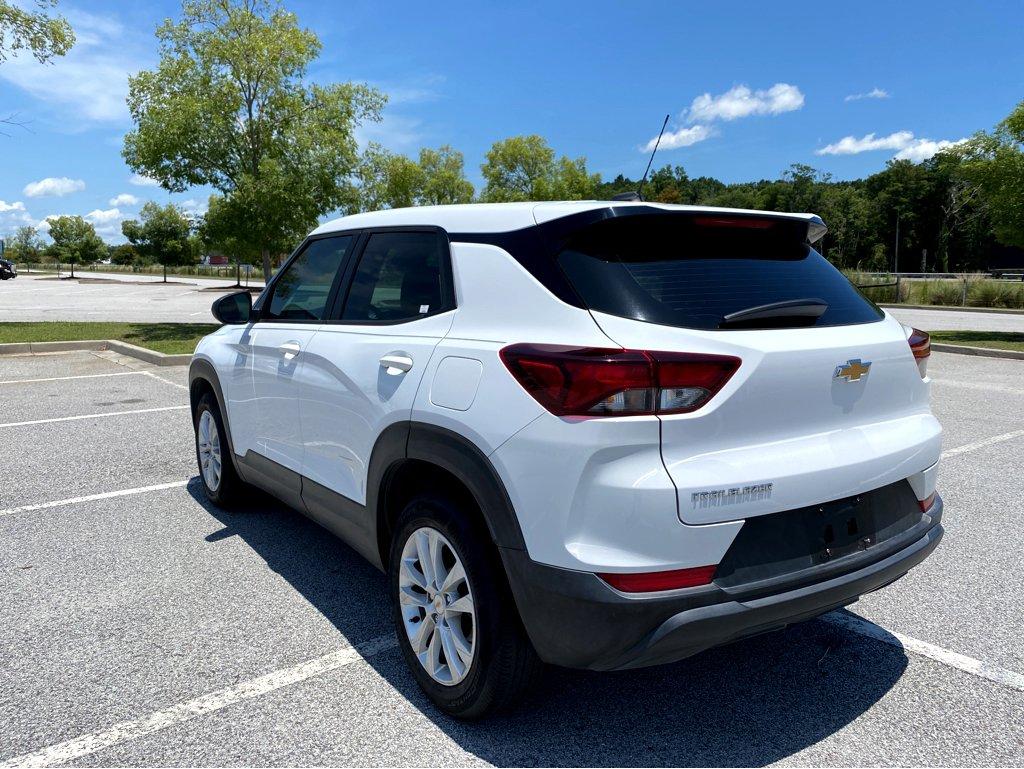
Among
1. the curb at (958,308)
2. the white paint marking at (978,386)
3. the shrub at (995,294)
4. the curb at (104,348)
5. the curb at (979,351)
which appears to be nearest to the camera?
the white paint marking at (978,386)

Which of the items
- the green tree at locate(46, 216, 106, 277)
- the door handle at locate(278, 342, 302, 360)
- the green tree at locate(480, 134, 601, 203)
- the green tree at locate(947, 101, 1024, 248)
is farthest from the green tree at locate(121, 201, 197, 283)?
the door handle at locate(278, 342, 302, 360)

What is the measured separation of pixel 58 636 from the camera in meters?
3.29

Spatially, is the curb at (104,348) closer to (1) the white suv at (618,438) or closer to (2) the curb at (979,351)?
(1) the white suv at (618,438)

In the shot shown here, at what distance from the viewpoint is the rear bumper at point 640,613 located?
2.14 metres

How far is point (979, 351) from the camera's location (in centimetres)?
1455

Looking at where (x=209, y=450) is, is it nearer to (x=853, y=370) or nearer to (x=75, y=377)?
(x=853, y=370)

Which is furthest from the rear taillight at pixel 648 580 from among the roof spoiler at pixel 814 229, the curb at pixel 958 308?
the curb at pixel 958 308

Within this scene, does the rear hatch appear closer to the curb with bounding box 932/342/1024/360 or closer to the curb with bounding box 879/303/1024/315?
the curb with bounding box 932/342/1024/360

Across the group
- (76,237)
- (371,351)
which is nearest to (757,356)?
(371,351)

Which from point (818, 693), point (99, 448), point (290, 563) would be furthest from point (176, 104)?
point (818, 693)

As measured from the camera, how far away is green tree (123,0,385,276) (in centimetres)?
1606

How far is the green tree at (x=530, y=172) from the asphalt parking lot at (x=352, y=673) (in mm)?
57524

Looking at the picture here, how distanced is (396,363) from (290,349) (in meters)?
1.07

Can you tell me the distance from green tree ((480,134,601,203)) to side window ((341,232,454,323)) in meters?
57.9
